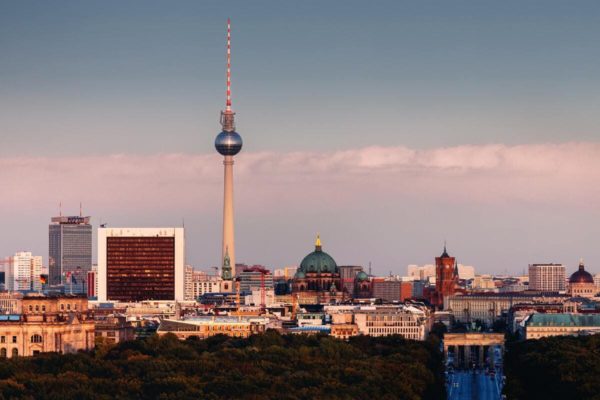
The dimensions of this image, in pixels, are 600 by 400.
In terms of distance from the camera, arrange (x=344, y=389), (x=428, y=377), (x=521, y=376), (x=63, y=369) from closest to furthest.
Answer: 1. (x=344, y=389)
2. (x=63, y=369)
3. (x=428, y=377)
4. (x=521, y=376)

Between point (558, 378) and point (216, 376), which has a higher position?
point (216, 376)

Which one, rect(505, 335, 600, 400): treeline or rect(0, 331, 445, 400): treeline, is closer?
rect(0, 331, 445, 400): treeline

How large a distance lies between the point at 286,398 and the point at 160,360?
35.4 m

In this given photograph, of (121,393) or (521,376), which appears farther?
(521,376)

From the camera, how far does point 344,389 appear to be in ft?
492

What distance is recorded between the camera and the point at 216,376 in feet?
520

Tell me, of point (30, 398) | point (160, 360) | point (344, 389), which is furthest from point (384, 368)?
point (30, 398)

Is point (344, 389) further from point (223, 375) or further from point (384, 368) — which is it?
point (384, 368)

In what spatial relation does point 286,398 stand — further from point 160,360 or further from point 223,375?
point 160,360

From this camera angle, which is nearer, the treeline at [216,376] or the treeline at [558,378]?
the treeline at [216,376]

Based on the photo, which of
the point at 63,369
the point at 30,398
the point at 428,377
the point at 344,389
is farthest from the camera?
the point at 428,377

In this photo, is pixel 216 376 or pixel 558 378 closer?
pixel 216 376

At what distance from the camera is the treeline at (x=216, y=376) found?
144125 millimetres

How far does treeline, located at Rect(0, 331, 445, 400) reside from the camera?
5674 inches
